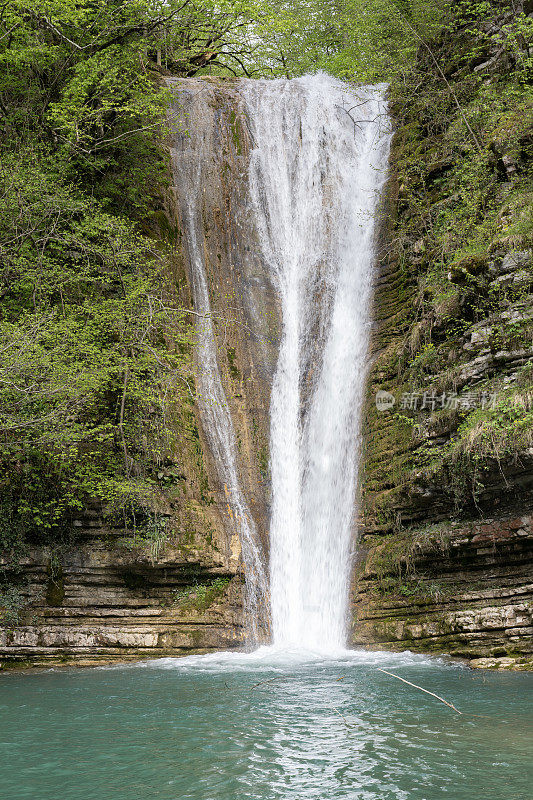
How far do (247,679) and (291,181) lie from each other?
40.4 ft

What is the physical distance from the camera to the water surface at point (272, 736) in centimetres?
472

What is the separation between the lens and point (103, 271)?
13.2 meters

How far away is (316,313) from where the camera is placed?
50.3 feet

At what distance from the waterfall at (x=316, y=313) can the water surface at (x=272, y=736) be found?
10.7 feet

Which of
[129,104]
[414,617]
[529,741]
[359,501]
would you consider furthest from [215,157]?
[529,741]

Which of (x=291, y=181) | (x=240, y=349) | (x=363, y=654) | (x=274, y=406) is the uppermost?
(x=291, y=181)

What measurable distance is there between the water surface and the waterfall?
3275 millimetres

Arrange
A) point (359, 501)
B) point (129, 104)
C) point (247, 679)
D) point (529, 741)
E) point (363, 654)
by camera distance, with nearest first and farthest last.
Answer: point (529, 741)
point (247, 679)
point (363, 654)
point (359, 501)
point (129, 104)

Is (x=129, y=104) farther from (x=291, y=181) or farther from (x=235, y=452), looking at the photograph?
(x=235, y=452)

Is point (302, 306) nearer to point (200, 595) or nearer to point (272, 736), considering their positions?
point (200, 595)

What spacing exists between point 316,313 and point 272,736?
10.7 meters

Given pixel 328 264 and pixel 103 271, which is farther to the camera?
pixel 328 264

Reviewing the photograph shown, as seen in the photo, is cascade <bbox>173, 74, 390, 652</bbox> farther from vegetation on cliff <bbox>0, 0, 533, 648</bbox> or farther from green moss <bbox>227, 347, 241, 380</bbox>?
vegetation on cliff <bbox>0, 0, 533, 648</bbox>

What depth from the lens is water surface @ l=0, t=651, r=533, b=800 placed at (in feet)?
15.5
